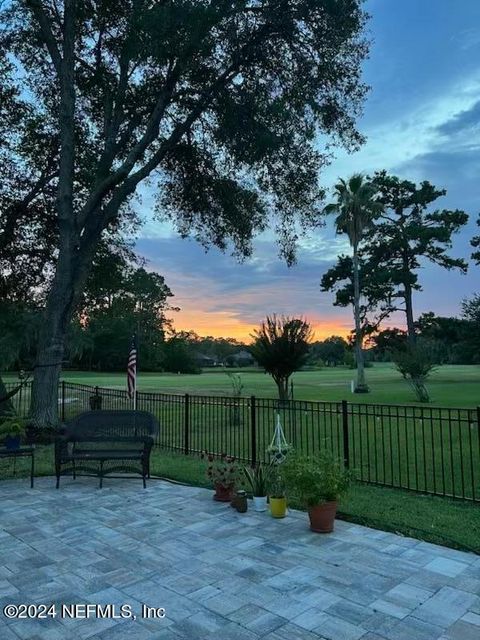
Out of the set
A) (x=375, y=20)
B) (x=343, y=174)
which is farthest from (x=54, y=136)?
(x=343, y=174)

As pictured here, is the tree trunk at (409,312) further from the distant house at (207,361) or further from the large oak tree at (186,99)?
the distant house at (207,361)

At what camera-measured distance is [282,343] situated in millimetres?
10820

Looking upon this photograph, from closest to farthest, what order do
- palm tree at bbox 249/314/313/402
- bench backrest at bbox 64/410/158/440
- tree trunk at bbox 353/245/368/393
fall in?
1. bench backrest at bbox 64/410/158/440
2. palm tree at bbox 249/314/313/402
3. tree trunk at bbox 353/245/368/393

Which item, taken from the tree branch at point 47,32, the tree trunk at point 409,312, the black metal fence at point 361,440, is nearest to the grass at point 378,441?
the black metal fence at point 361,440

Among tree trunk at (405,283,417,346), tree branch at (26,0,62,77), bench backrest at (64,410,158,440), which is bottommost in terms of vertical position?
bench backrest at (64,410,158,440)

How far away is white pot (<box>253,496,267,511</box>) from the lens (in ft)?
17.4

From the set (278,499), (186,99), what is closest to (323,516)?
(278,499)

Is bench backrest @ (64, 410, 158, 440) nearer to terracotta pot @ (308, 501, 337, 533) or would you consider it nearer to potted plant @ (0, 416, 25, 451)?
potted plant @ (0, 416, 25, 451)

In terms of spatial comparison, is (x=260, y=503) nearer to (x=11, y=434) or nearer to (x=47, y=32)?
(x=11, y=434)

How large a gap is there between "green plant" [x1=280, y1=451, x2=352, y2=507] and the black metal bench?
2.52 metres

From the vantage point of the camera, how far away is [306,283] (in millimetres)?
38656

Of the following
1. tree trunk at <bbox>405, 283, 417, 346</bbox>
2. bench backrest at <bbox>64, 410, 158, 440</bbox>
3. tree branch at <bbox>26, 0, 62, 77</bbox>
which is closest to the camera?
bench backrest at <bbox>64, 410, 158, 440</bbox>

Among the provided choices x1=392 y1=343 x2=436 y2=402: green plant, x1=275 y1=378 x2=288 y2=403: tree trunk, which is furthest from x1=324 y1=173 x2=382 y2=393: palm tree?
x1=275 y1=378 x2=288 y2=403: tree trunk

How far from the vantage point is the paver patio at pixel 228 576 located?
112 inches
